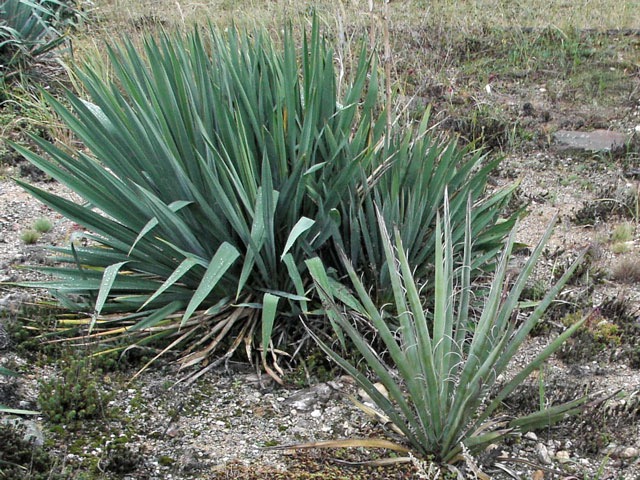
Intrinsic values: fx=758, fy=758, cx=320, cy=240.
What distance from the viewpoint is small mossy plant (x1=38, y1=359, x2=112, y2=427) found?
3035mm

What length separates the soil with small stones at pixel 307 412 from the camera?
2.79 meters

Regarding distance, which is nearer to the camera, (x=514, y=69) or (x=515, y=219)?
(x=515, y=219)

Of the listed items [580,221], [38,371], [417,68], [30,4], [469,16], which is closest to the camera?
[38,371]

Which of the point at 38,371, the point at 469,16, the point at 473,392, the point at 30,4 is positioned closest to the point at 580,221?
the point at 473,392

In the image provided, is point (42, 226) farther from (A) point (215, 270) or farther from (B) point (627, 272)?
(B) point (627, 272)

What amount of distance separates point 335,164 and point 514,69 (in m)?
4.32

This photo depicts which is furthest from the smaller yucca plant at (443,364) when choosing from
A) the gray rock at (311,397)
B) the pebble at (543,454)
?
the gray rock at (311,397)

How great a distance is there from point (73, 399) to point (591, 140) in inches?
186

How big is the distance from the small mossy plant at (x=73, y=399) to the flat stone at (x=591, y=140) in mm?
4426

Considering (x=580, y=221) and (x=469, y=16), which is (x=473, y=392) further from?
(x=469, y=16)

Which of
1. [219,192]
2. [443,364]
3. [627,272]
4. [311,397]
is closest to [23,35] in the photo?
[219,192]

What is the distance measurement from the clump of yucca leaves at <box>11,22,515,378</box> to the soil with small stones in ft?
0.89

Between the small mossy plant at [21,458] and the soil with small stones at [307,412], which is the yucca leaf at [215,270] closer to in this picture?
the soil with small stones at [307,412]

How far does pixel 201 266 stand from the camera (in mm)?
3562
